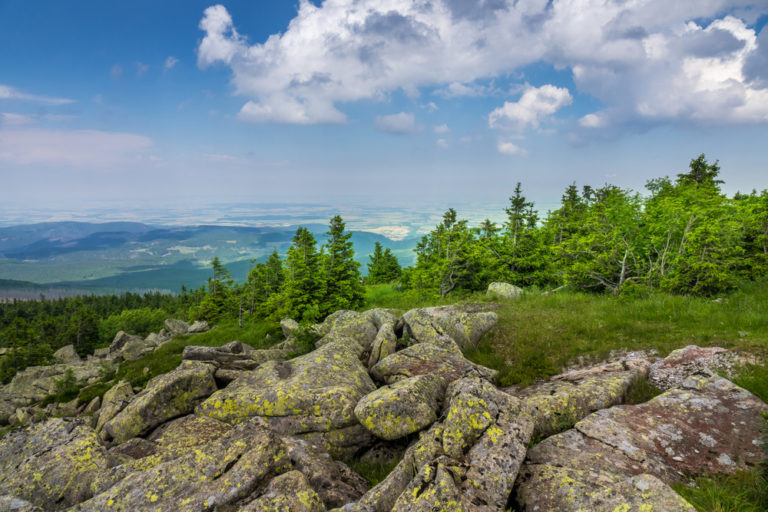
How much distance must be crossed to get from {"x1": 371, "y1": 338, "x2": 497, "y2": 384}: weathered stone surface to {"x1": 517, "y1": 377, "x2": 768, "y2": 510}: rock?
3.54m

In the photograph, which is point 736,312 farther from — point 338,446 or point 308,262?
point 308,262

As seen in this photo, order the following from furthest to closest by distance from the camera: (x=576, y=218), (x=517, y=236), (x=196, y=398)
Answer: (x=576, y=218)
(x=517, y=236)
(x=196, y=398)

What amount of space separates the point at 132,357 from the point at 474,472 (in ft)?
145

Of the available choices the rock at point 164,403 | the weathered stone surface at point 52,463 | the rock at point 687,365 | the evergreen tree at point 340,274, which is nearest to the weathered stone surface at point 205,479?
the weathered stone surface at point 52,463

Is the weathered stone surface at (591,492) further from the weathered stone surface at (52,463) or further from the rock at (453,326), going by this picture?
the weathered stone surface at (52,463)

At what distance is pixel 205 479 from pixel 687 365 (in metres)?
12.4

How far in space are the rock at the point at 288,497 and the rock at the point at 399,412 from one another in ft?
7.32

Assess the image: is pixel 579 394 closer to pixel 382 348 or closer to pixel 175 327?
pixel 382 348

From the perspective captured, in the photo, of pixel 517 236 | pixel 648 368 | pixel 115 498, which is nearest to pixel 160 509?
pixel 115 498

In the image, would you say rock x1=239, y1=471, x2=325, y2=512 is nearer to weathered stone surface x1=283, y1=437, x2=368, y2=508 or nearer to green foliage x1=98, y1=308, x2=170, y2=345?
weathered stone surface x1=283, y1=437, x2=368, y2=508

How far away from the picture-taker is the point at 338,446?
8469 millimetres

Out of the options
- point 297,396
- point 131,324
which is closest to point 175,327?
point 297,396

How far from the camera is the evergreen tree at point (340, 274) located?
29.2 m

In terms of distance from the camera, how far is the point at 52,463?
7309 millimetres
